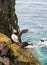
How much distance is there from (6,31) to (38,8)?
54.7m

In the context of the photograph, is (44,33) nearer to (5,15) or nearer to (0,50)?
(5,15)

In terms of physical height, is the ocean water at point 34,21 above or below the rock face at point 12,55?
below

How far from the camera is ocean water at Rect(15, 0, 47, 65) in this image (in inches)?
1716

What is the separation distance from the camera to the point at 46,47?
1794 inches

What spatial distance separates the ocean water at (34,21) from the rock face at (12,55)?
20094 mm

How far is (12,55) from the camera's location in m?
16.9

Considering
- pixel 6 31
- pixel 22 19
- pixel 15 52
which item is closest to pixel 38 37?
pixel 22 19

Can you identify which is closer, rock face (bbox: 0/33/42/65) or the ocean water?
rock face (bbox: 0/33/42/65)

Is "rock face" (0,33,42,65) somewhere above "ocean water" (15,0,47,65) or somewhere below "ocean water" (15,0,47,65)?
above

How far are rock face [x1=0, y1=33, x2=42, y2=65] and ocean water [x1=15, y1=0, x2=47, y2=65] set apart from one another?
791 inches

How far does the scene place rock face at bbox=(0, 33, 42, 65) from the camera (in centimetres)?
1627

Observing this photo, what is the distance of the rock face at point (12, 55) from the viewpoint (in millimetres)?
16266

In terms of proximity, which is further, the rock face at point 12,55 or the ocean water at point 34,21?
the ocean water at point 34,21

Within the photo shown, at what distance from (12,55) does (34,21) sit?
4831 cm
